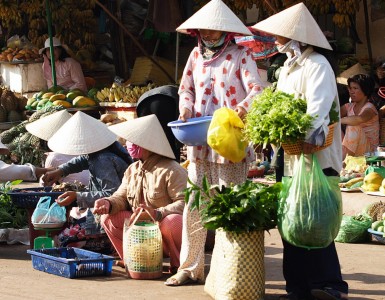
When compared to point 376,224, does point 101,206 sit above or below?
above

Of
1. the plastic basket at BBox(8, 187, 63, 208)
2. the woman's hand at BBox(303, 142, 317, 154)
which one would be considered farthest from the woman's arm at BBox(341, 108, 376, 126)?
the woman's hand at BBox(303, 142, 317, 154)

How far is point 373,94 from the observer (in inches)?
456

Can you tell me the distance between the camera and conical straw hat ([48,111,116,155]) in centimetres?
773

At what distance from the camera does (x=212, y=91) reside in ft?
21.7

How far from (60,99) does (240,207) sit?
8.80m

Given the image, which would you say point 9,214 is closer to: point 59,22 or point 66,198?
point 66,198

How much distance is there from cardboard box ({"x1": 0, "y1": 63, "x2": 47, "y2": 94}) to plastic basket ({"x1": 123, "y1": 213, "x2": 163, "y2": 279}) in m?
9.13

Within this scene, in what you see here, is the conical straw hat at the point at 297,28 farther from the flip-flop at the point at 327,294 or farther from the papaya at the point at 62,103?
the papaya at the point at 62,103

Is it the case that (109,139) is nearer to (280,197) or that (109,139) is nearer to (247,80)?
(247,80)

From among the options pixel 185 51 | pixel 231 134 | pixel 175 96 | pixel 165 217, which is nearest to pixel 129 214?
pixel 165 217

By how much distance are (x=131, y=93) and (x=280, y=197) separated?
25.6 feet

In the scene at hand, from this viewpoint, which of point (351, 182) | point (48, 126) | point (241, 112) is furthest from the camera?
point (351, 182)

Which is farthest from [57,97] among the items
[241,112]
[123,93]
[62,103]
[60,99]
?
[241,112]

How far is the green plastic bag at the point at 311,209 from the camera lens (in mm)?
5621
